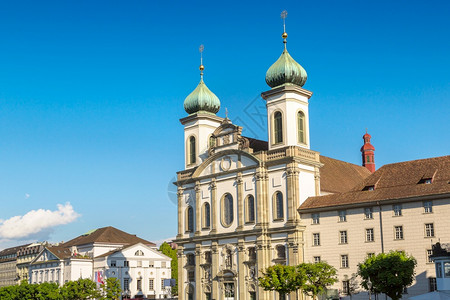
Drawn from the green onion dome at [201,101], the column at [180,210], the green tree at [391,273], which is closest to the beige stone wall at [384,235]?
the green tree at [391,273]

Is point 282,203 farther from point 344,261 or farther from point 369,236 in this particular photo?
point 369,236

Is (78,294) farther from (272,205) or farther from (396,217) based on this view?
(396,217)

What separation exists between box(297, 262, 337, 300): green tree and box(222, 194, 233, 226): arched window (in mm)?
15430

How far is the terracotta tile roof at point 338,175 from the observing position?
76375 mm

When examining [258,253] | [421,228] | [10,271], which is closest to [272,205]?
[258,253]

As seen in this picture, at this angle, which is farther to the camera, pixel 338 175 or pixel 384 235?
pixel 338 175

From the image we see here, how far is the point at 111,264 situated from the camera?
361 ft

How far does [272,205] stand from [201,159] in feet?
47.0

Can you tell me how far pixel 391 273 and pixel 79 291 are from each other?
50.2 metres

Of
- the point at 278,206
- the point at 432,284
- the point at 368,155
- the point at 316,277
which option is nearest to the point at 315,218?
the point at 278,206

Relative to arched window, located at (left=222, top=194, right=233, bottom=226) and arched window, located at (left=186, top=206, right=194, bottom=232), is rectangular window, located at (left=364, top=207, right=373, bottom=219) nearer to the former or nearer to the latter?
arched window, located at (left=222, top=194, right=233, bottom=226)

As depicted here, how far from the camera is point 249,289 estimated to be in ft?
235

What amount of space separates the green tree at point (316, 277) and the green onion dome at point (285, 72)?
2184 centimetres

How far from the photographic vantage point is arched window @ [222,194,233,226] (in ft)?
249
